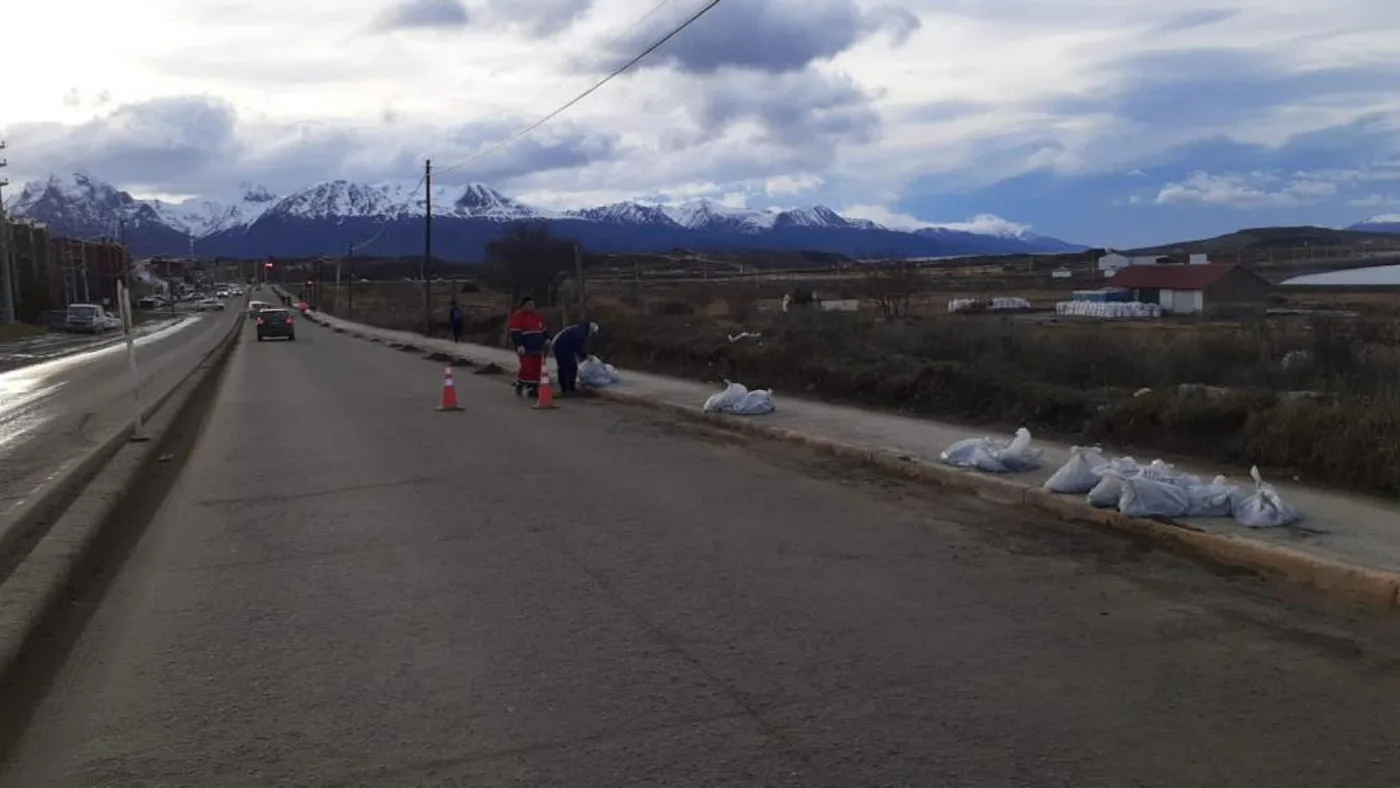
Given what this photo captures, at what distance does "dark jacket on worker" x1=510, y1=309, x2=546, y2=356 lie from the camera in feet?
69.4

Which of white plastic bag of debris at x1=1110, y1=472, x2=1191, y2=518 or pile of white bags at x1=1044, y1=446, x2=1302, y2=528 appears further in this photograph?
white plastic bag of debris at x1=1110, y1=472, x2=1191, y2=518

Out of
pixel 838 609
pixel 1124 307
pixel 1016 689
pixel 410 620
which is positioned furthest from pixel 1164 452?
pixel 1124 307

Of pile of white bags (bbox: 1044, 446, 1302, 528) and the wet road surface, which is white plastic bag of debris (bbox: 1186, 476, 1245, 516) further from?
the wet road surface

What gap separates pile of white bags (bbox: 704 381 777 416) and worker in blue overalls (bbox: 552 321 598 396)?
191 inches

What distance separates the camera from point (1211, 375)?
1670 cm

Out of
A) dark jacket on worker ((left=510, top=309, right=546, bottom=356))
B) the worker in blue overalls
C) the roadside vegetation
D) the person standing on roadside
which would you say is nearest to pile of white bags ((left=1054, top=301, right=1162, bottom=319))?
the roadside vegetation

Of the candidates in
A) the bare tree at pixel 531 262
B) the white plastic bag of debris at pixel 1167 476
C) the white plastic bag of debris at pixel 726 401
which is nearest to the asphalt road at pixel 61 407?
the white plastic bag of debris at pixel 726 401

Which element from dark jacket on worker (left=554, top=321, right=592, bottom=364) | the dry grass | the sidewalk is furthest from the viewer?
dark jacket on worker (left=554, top=321, right=592, bottom=364)

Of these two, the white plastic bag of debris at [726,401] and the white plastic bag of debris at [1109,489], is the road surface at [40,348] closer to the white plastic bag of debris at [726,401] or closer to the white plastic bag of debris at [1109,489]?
the white plastic bag of debris at [726,401]

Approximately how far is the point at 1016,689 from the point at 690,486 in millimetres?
6317

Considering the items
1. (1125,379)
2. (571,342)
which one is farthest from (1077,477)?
(571,342)

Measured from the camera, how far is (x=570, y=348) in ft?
73.0

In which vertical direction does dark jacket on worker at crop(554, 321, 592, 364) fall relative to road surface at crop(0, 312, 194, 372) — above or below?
above

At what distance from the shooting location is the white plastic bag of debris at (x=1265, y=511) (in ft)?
28.3
